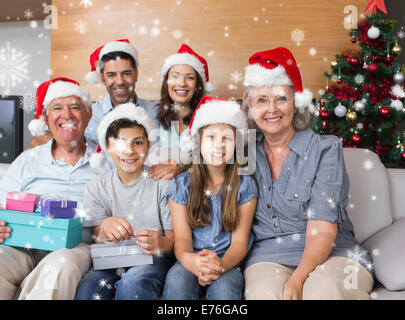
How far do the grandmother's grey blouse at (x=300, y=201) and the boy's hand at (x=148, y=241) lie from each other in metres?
0.37

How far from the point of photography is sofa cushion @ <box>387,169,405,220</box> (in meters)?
1.90

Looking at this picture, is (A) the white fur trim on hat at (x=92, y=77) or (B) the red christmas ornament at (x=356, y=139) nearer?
(A) the white fur trim on hat at (x=92, y=77)

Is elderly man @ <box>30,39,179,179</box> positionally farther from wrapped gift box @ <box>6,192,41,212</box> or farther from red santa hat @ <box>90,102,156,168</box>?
wrapped gift box @ <box>6,192,41,212</box>

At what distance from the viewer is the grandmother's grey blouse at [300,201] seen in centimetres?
149

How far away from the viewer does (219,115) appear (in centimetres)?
160

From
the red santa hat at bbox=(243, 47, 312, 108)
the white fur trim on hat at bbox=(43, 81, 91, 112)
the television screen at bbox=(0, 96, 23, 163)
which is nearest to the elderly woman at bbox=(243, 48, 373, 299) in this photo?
the red santa hat at bbox=(243, 47, 312, 108)

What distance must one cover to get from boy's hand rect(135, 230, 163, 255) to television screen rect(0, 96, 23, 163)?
2251 mm

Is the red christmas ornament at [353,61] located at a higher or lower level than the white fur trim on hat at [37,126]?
higher

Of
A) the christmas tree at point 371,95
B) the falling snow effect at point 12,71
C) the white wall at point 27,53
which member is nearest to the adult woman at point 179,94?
the christmas tree at point 371,95

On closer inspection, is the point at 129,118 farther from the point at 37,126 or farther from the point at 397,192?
the point at 397,192

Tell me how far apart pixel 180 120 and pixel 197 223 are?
0.91 meters

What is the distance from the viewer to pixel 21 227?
1.51 meters

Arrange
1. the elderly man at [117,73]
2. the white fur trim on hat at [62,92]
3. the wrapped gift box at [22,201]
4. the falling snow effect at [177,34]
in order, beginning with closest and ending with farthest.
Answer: the wrapped gift box at [22,201], the white fur trim on hat at [62,92], the elderly man at [117,73], the falling snow effect at [177,34]

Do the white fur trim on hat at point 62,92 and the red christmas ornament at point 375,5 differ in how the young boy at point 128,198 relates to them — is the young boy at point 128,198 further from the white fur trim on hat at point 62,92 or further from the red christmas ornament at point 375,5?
the red christmas ornament at point 375,5
